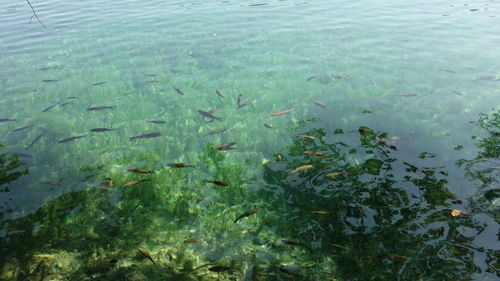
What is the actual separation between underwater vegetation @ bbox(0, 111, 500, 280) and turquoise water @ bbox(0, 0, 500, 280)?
27 mm

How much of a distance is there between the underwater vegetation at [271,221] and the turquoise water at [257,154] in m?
0.03

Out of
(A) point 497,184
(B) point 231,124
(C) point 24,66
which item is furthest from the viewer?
(C) point 24,66

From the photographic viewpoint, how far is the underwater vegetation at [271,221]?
4.10 m

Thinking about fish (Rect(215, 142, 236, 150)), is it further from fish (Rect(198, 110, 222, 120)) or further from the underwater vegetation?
fish (Rect(198, 110, 222, 120))

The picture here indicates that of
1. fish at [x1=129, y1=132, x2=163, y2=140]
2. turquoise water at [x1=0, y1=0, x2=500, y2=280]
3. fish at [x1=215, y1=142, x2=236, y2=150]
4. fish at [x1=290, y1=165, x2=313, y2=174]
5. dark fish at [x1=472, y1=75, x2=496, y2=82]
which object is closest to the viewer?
turquoise water at [x1=0, y1=0, x2=500, y2=280]

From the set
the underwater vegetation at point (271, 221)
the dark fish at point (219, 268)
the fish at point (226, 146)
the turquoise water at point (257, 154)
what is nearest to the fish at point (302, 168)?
the underwater vegetation at point (271, 221)

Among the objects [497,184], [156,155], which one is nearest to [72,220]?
[156,155]

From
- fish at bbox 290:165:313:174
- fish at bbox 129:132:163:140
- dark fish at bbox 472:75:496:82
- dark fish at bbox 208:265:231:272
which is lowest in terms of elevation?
dark fish at bbox 208:265:231:272

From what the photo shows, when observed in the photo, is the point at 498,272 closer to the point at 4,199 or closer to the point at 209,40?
the point at 4,199

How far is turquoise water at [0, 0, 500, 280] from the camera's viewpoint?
429 cm

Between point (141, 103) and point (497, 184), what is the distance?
865 cm

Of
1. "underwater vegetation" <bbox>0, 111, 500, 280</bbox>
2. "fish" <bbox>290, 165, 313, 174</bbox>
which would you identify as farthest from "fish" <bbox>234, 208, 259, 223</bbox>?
"fish" <bbox>290, 165, 313, 174</bbox>

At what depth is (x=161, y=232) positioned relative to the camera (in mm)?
4805

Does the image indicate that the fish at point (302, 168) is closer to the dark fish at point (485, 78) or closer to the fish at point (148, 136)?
the fish at point (148, 136)
